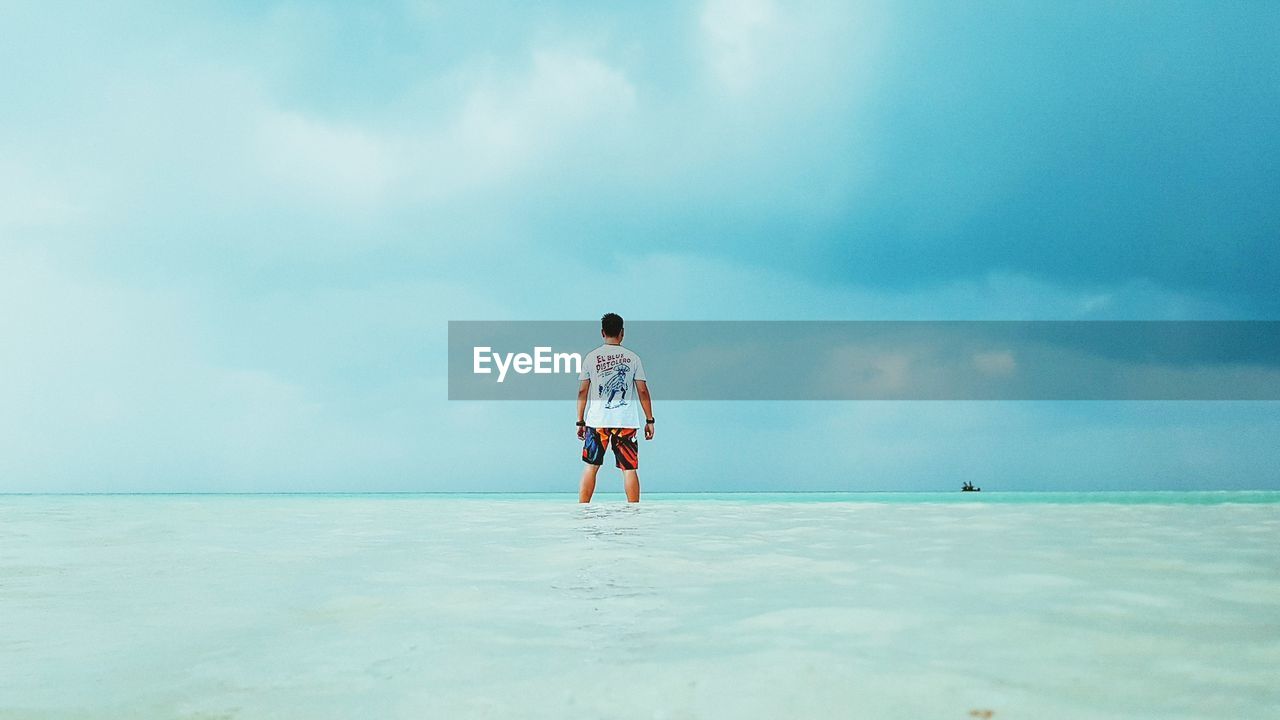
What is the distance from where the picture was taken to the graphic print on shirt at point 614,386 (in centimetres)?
902

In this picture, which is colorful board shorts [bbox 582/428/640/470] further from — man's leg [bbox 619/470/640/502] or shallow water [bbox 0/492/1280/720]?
shallow water [bbox 0/492/1280/720]

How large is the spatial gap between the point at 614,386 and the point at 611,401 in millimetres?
167

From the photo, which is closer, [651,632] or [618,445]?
[651,632]

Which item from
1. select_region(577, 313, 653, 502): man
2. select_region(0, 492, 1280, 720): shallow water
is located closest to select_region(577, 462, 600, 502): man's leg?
select_region(577, 313, 653, 502): man

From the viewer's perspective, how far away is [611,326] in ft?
29.5

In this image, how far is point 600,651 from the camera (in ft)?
6.62

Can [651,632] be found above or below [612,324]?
below

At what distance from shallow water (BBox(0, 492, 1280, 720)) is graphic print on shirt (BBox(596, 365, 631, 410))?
454 centimetres

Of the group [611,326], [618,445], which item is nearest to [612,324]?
[611,326]

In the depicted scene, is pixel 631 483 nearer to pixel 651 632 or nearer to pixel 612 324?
pixel 612 324

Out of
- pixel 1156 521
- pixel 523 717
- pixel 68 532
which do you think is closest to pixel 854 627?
pixel 523 717

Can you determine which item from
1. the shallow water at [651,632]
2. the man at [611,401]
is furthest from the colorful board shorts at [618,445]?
the shallow water at [651,632]

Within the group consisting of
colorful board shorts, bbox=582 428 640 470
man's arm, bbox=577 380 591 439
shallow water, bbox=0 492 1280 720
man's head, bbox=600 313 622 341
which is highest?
man's head, bbox=600 313 622 341

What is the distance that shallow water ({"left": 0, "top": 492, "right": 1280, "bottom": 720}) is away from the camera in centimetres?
164
